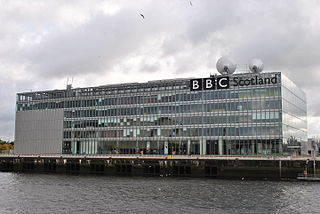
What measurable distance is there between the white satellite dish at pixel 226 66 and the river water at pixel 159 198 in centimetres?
4391

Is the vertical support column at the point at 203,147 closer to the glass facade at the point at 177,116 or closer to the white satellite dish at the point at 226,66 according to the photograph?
the glass facade at the point at 177,116

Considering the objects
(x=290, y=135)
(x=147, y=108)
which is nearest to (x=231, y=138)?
(x=290, y=135)

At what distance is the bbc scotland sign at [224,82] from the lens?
4385 inches

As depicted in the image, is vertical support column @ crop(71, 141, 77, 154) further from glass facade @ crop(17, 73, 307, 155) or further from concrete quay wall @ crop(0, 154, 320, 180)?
concrete quay wall @ crop(0, 154, 320, 180)

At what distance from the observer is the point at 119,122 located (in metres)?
133

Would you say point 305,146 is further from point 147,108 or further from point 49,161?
point 49,161

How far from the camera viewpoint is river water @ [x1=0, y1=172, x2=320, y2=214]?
2110 inches

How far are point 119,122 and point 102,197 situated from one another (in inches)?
2720

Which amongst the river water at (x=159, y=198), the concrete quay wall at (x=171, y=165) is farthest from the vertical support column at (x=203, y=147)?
the river water at (x=159, y=198)

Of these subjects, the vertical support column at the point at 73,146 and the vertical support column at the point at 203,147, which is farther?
the vertical support column at the point at 73,146

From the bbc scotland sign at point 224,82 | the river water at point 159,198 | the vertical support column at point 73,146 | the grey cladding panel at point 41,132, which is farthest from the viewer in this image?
the grey cladding panel at point 41,132

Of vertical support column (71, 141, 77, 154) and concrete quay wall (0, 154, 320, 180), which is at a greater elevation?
vertical support column (71, 141, 77, 154)

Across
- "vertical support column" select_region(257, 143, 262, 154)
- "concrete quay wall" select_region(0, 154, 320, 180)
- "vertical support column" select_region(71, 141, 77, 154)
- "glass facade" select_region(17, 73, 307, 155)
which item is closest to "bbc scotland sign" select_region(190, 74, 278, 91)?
"glass facade" select_region(17, 73, 307, 155)

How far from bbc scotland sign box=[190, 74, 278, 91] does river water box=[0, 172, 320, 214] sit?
36074mm
